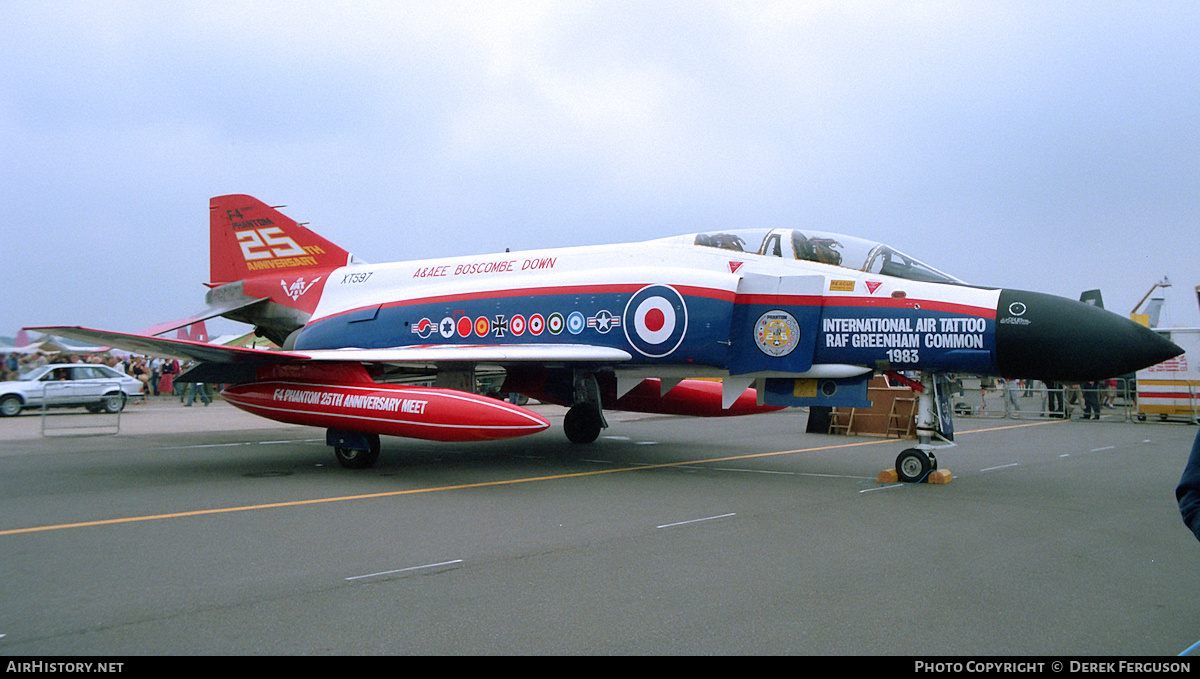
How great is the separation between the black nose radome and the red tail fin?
34.1ft

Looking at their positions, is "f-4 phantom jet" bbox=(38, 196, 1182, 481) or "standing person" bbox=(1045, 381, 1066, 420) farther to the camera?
"standing person" bbox=(1045, 381, 1066, 420)

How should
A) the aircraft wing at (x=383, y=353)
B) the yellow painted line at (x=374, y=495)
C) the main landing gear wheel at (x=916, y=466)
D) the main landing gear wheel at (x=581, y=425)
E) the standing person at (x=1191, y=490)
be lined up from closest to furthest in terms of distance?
the standing person at (x=1191, y=490), the yellow painted line at (x=374, y=495), the main landing gear wheel at (x=916, y=466), the aircraft wing at (x=383, y=353), the main landing gear wheel at (x=581, y=425)

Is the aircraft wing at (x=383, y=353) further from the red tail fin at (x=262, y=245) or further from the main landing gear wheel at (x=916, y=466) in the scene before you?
the red tail fin at (x=262, y=245)

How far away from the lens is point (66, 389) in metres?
19.4

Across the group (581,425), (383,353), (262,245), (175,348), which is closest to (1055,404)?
(581,425)

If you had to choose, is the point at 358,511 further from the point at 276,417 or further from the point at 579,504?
the point at 276,417

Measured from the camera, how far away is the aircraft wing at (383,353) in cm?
863

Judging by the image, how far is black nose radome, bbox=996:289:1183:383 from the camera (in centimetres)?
700

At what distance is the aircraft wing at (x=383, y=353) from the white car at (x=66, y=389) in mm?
12128

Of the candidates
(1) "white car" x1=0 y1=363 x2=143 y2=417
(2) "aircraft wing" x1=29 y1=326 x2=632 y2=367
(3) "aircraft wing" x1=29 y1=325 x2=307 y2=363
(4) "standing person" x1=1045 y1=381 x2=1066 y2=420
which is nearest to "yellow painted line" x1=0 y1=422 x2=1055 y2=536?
(2) "aircraft wing" x1=29 y1=326 x2=632 y2=367

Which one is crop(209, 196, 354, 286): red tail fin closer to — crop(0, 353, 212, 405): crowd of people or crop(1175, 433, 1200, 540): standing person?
crop(0, 353, 212, 405): crowd of people

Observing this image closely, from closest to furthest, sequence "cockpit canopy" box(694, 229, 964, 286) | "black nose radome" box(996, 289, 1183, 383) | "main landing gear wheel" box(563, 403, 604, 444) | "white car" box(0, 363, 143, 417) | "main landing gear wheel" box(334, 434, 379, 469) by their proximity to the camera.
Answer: "black nose radome" box(996, 289, 1183, 383)
"cockpit canopy" box(694, 229, 964, 286)
"main landing gear wheel" box(334, 434, 379, 469)
"main landing gear wheel" box(563, 403, 604, 444)
"white car" box(0, 363, 143, 417)

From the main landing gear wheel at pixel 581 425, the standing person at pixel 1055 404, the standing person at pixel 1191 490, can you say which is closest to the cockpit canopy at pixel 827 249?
the main landing gear wheel at pixel 581 425
